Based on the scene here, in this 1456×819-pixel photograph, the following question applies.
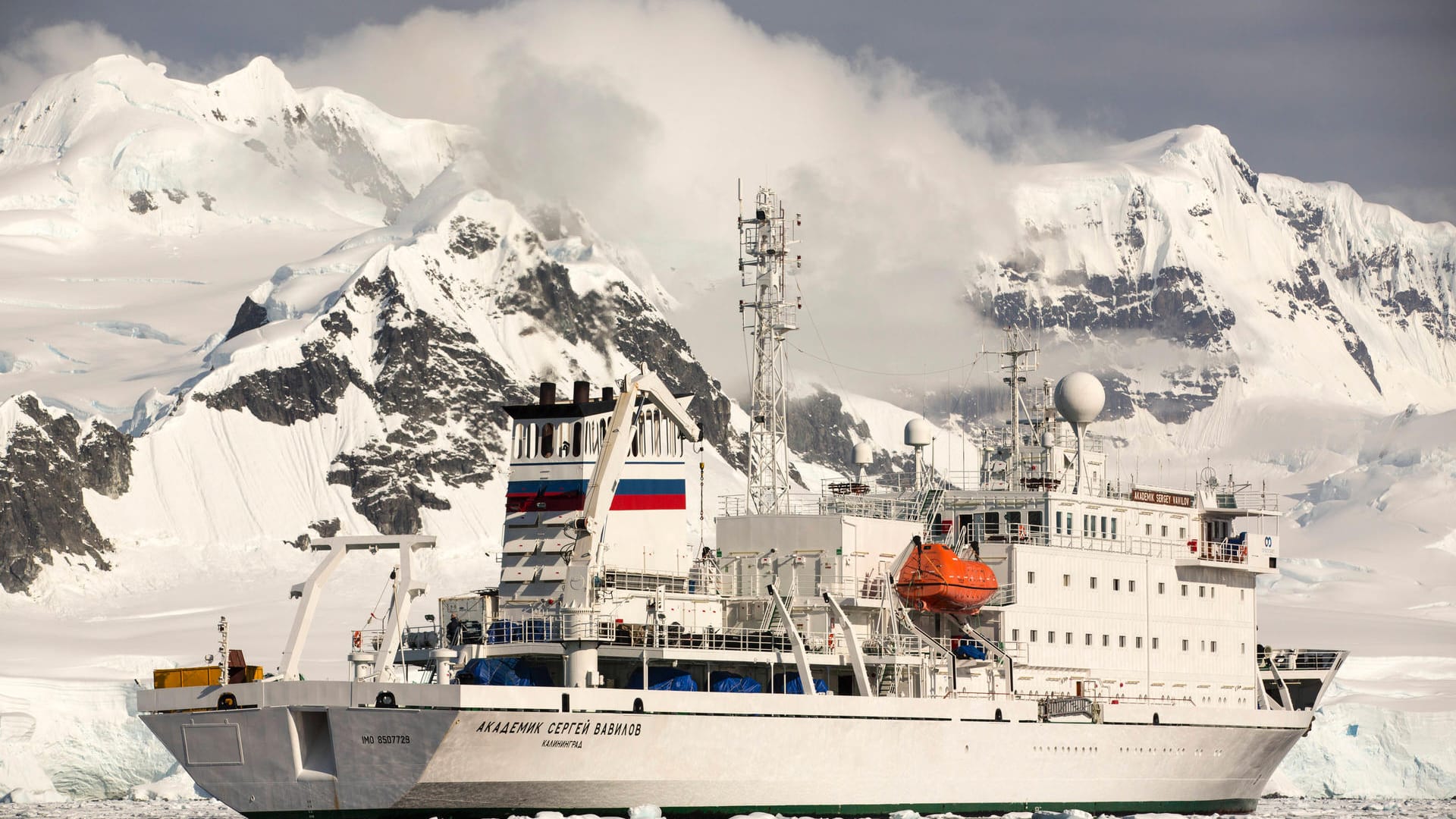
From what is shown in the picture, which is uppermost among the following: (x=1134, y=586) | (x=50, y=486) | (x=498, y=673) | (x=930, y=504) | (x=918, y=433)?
(x=50, y=486)

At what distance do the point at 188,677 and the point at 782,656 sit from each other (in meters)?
12.8

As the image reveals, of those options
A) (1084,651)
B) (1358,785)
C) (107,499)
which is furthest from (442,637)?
(107,499)

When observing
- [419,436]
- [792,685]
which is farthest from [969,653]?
[419,436]

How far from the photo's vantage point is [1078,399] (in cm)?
5300

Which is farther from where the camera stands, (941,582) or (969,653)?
(969,653)

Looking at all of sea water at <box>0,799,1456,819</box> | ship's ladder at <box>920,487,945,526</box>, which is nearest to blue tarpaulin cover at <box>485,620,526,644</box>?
sea water at <box>0,799,1456,819</box>

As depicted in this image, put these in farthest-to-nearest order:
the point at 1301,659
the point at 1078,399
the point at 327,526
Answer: the point at 327,526
the point at 1301,659
the point at 1078,399

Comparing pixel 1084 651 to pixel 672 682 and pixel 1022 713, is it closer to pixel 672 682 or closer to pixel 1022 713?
pixel 1022 713

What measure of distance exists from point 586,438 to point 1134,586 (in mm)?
15566

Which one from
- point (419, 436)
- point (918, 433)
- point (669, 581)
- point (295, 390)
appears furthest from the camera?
point (419, 436)

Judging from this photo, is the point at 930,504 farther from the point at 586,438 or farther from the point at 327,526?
the point at 327,526

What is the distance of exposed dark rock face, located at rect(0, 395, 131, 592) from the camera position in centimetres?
15775

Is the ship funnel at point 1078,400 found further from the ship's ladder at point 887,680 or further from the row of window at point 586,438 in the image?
the row of window at point 586,438

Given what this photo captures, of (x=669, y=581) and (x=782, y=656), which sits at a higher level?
(x=669, y=581)
